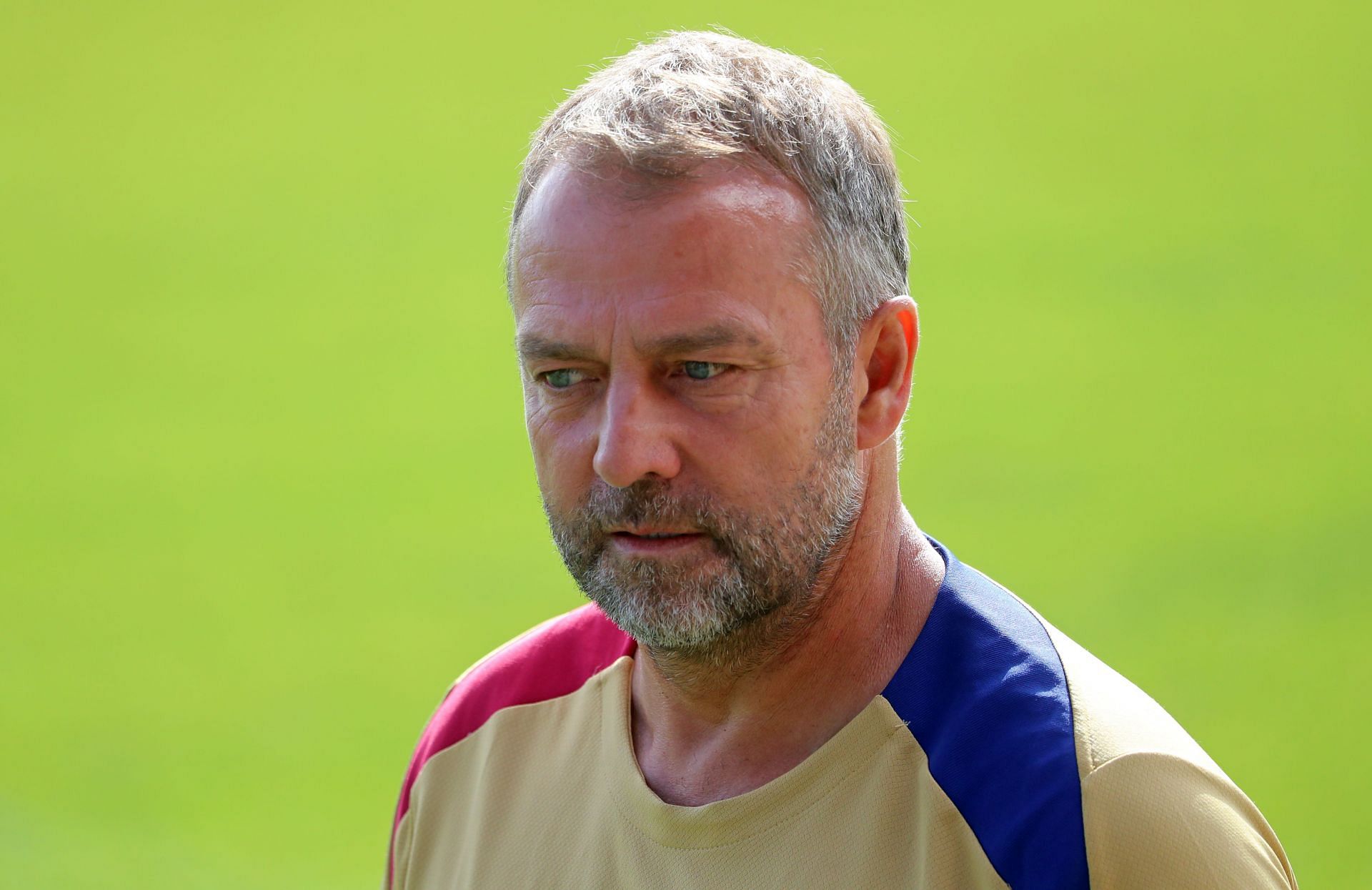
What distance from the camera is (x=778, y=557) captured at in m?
1.03

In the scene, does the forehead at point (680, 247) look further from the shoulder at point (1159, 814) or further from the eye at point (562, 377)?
the shoulder at point (1159, 814)

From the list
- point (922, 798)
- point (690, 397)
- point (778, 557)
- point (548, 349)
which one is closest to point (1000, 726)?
point (922, 798)

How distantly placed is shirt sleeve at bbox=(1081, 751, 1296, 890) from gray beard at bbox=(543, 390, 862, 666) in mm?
Answer: 259

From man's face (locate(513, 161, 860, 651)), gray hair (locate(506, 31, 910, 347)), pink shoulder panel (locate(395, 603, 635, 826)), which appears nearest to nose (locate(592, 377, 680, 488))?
man's face (locate(513, 161, 860, 651))

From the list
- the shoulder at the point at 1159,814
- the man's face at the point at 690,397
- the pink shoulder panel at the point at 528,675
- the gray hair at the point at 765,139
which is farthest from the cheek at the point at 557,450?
the shoulder at the point at 1159,814

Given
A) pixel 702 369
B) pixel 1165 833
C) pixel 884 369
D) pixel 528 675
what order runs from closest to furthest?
pixel 1165 833 < pixel 702 369 < pixel 884 369 < pixel 528 675

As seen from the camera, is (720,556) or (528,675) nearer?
(720,556)

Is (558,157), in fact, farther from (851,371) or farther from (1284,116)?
(1284,116)

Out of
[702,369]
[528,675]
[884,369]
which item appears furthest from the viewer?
[528,675]

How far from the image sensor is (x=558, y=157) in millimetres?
1071

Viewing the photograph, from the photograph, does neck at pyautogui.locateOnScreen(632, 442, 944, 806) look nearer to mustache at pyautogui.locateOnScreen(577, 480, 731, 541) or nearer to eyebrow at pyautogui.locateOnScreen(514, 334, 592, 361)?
mustache at pyautogui.locateOnScreen(577, 480, 731, 541)

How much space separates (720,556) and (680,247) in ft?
0.74

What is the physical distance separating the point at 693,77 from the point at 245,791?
9.32ft

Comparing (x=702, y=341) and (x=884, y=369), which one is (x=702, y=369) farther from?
(x=884, y=369)
